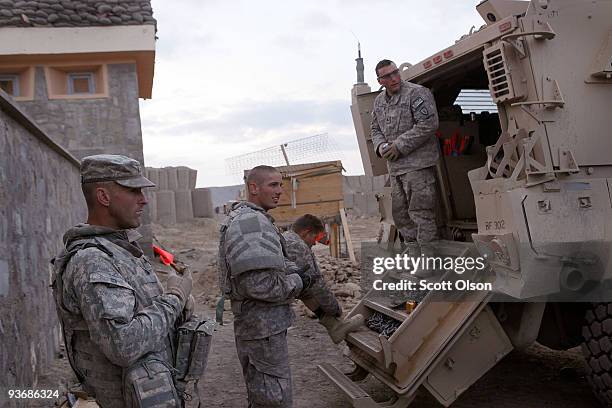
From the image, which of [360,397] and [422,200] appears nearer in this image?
[360,397]

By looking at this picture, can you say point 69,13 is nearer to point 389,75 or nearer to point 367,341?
point 389,75

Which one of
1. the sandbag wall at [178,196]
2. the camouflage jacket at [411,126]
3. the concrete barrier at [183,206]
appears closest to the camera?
the camouflage jacket at [411,126]

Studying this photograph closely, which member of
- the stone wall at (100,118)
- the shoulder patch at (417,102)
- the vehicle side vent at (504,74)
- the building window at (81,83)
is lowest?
the vehicle side vent at (504,74)

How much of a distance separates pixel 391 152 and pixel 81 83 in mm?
8203

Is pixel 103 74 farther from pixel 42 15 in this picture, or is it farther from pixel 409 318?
pixel 409 318

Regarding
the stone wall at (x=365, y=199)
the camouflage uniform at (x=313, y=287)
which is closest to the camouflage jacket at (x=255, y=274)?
the camouflage uniform at (x=313, y=287)

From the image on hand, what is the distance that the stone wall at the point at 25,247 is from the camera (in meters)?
3.89

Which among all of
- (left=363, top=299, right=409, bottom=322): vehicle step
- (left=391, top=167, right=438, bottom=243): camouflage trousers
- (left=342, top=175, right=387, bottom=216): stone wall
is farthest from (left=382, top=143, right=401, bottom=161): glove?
(left=342, top=175, right=387, bottom=216): stone wall

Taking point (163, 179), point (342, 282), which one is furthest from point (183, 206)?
point (342, 282)

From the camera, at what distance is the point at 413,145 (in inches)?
193

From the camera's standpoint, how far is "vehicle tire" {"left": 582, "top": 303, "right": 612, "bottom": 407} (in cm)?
374

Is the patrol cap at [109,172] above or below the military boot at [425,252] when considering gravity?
above

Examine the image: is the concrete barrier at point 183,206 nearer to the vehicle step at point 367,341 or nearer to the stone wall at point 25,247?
the stone wall at point 25,247

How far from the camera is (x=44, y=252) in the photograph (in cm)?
532
